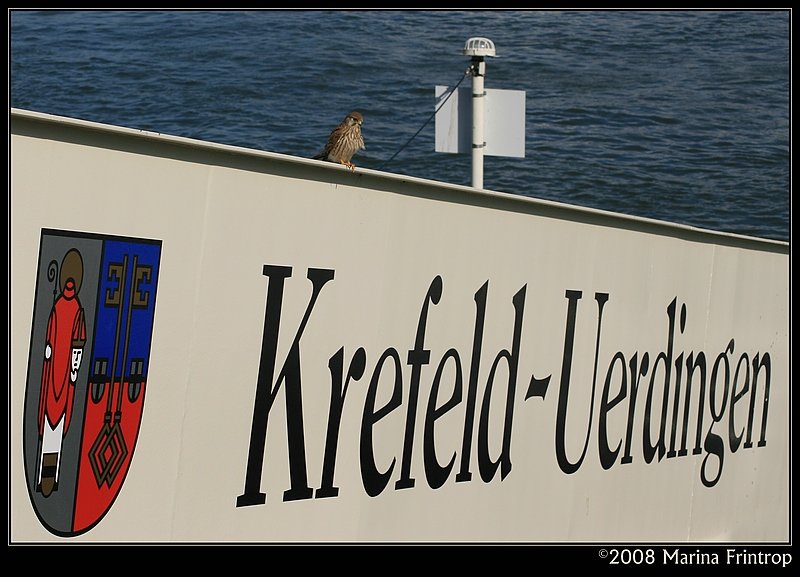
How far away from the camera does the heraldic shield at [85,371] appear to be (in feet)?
11.6

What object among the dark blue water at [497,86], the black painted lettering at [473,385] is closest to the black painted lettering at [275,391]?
the black painted lettering at [473,385]

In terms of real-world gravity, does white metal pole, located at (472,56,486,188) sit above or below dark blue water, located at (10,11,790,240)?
below

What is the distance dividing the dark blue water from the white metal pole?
286 inches

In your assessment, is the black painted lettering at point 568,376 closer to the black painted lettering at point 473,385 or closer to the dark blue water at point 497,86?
the black painted lettering at point 473,385

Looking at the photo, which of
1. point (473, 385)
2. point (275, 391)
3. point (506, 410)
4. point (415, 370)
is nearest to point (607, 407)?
point (506, 410)

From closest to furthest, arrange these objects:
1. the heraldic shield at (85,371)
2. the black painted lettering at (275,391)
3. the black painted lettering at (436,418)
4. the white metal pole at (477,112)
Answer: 1. the heraldic shield at (85,371)
2. the black painted lettering at (275,391)
3. the black painted lettering at (436,418)
4. the white metal pole at (477,112)

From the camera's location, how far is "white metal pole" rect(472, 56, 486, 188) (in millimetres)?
7643

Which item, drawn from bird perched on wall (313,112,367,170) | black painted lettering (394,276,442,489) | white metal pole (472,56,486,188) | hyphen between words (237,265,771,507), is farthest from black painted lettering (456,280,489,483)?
white metal pole (472,56,486,188)

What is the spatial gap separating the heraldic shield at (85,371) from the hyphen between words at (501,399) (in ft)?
2.00

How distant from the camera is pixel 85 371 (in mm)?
3660

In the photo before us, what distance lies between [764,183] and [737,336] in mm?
10097

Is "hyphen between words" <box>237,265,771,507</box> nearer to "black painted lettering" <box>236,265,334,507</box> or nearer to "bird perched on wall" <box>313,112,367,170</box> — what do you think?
"black painted lettering" <box>236,265,334,507</box>

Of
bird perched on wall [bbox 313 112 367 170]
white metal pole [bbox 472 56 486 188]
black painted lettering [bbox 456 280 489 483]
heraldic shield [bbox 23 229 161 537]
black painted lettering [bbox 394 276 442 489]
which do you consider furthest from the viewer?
white metal pole [bbox 472 56 486 188]

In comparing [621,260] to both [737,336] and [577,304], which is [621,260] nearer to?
[577,304]
